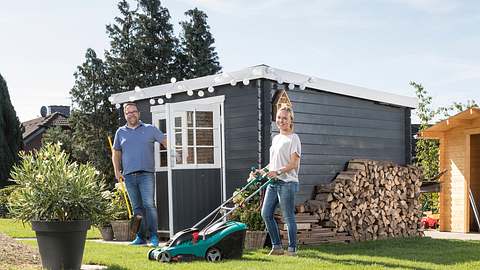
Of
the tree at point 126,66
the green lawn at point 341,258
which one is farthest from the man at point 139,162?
the tree at point 126,66

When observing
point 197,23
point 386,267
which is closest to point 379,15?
point 386,267

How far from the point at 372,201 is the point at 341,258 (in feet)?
8.51

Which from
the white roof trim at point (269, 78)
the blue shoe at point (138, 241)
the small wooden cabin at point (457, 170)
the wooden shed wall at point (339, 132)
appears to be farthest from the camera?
the small wooden cabin at point (457, 170)

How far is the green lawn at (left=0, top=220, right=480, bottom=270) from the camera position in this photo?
5.64 meters

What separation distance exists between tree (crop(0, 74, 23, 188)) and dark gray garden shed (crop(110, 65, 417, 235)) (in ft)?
32.9

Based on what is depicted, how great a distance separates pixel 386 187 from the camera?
9172 millimetres

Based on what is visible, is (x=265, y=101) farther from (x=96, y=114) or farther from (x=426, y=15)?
(x=96, y=114)

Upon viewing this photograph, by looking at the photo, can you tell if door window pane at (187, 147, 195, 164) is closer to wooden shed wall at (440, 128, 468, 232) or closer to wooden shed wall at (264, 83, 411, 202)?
wooden shed wall at (264, 83, 411, 202)

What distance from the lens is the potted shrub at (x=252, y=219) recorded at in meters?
7.25

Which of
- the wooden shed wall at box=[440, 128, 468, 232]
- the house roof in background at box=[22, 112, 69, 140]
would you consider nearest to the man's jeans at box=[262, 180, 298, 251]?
the wooden shed wall at box=[440, 128, 468, 232]

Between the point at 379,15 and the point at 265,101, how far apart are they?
2.37 metres

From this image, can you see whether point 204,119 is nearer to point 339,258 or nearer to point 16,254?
point 339,258

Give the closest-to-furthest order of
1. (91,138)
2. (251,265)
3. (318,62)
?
(251,265)
(318,62)
(91,138)

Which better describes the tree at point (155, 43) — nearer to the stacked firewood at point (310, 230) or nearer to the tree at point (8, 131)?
the tree at point (8, 131)
